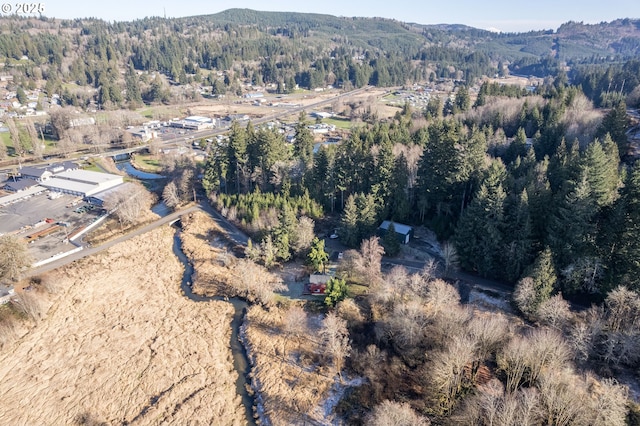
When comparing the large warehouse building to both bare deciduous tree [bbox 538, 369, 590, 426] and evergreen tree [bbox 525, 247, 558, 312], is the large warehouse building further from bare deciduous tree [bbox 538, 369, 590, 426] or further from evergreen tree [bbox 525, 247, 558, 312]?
bare deciduous tree [bbox 538, 369, 590, 426]

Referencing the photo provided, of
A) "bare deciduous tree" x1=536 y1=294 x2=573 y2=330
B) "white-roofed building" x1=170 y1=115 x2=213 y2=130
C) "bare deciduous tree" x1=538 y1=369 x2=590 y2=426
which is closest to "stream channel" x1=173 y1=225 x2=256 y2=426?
"bare deciduous tree" x1=538 y1=369 x2=590 y2=426

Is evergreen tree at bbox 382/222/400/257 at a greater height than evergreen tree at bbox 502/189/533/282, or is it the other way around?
evergreen tree at bbox 502/189/533/282

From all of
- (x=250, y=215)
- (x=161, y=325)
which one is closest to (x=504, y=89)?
(x=250, y=215)

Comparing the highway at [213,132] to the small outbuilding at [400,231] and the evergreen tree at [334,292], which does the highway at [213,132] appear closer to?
the small outbuilding at [400,231]

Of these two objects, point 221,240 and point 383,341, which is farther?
point 221,240

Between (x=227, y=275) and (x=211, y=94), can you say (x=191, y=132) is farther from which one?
(x=227, y=275)

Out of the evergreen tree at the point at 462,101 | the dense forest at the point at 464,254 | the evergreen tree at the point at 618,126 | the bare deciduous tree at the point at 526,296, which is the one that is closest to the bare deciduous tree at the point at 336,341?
the dense forest at the point at 464,254
